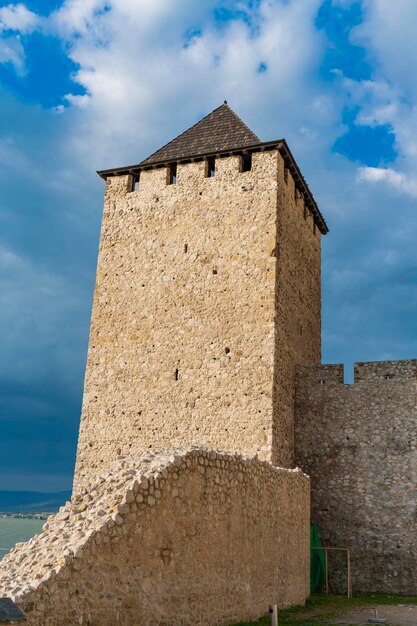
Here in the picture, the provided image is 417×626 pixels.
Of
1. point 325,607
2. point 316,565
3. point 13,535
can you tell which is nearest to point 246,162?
point 316,565

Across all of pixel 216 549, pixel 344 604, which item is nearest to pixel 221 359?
pixel 344 604

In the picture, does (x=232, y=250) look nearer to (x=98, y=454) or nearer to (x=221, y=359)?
(x=221, y=359)

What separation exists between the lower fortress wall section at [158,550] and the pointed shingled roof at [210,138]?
9331 mm

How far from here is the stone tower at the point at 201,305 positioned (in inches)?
558

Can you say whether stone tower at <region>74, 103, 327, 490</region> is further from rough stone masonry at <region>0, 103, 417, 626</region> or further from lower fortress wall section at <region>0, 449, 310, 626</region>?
lower fortress wall section at <region>0, 449, 310, 626</region>

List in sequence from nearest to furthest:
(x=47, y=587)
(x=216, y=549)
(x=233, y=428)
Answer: (x=47, y=587), (x=216, y=549), (x=233, y=428)

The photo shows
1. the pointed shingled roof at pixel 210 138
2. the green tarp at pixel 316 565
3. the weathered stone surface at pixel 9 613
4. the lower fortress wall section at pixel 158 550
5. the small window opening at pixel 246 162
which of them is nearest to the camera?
the weathered stone surface at pixel 9 613

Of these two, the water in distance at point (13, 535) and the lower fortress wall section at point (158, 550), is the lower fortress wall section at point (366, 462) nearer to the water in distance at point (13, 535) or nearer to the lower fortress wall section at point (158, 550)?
the lower fortress wall section at point (158, 550)

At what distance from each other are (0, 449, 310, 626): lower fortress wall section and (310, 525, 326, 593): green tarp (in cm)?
366

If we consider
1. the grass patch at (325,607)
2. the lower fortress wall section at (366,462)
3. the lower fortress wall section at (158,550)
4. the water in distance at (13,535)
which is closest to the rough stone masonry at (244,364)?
the lower fortress wall section at (366,462)

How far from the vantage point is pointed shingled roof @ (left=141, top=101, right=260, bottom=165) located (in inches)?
645

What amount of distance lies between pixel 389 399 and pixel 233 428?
385cm

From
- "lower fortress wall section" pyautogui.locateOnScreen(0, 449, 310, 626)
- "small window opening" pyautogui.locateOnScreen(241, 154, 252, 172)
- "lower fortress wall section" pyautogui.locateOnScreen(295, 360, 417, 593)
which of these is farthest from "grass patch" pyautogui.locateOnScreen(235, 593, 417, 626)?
"small window opening" pyautogui.locateOnScreen(241, 154, 252, 172)

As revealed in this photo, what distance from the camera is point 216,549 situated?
803 centimetres
